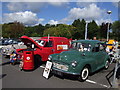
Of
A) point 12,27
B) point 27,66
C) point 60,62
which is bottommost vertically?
point 27,66

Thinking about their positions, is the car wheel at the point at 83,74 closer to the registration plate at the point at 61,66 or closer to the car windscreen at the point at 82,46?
the registration plate at the point at 61,66

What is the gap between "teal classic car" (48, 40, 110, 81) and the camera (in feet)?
15.5

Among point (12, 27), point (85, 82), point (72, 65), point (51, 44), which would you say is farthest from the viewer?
point (12, 27)

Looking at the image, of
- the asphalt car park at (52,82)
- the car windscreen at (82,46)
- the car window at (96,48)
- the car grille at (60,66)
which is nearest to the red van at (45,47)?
the car windscreen at (82,46)

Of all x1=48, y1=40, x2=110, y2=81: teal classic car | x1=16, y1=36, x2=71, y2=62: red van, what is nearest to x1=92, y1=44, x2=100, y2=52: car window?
x1=48, y1=40, x2=110, y2=81: teal classic car

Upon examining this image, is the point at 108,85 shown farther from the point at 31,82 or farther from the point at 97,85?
the point at 31,82

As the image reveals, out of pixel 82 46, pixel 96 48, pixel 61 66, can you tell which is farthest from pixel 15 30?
pixel 61 66

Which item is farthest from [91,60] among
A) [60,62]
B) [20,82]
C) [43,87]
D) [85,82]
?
[20,82]

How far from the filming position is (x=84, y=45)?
6.01 m

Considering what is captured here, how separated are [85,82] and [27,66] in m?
3.11

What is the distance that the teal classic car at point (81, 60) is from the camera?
473cm

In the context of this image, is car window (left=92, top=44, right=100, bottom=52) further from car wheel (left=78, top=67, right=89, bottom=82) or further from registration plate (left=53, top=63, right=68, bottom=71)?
registration plate (left=53, top=63, right=68, bottom=71)

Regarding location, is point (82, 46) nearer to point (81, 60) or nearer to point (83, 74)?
point (81, 60)

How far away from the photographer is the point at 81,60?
486cm
